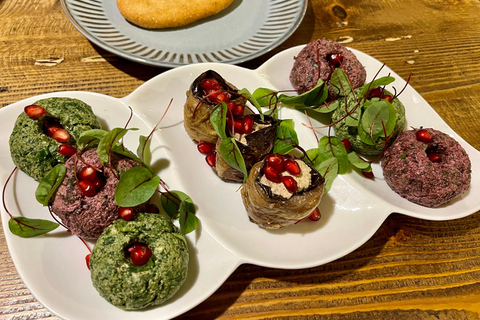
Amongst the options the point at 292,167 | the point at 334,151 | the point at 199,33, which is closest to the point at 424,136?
the point at 334,151

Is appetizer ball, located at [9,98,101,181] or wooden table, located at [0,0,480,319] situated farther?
wooden table, located at [0,0,480,319]

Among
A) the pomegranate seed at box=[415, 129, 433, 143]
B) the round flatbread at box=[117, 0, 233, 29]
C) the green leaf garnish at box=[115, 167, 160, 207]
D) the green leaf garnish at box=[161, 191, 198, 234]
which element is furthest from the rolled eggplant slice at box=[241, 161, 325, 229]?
the round flatbread at box=[117, 0, 233, 29]

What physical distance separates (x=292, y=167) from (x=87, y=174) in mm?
1288

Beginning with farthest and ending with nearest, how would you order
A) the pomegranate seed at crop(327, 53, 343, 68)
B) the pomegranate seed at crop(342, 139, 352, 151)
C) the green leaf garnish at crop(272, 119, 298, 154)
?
1. the pomegranate seed at crop(327, 53, 343, 68)
2. the pomegranate seed at crop(342, 139, 352, 151)
3. the green leaf garnish at crop(272, 119, 298, 154)

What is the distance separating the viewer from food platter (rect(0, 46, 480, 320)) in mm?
2029

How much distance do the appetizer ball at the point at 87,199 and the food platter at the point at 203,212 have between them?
21 centimetres

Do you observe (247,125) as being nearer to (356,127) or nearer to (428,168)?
(356,127)

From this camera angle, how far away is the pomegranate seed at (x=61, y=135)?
2279 mm

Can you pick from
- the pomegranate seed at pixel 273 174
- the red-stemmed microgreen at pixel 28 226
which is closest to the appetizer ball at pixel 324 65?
the pomegranate seed at pixel 273 174

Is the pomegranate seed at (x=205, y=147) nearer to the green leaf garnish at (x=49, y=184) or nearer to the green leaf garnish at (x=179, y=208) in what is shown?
the green leaf garnish at (x=179, y=208)

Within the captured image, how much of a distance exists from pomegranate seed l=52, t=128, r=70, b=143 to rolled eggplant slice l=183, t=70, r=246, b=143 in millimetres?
859

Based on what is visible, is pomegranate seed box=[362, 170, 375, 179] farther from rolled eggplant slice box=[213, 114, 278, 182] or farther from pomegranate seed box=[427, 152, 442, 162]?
rolled eggplant slice box=[213, 114, 278, 182]

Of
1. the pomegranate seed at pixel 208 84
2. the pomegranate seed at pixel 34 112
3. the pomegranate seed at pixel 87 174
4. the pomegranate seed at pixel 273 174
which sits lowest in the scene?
the pomegranate seed at pixel 273 174

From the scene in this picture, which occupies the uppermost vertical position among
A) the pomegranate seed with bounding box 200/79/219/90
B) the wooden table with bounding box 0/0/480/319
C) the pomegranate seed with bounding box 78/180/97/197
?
the pomegranate seed with bounding box 200/79/219/90
